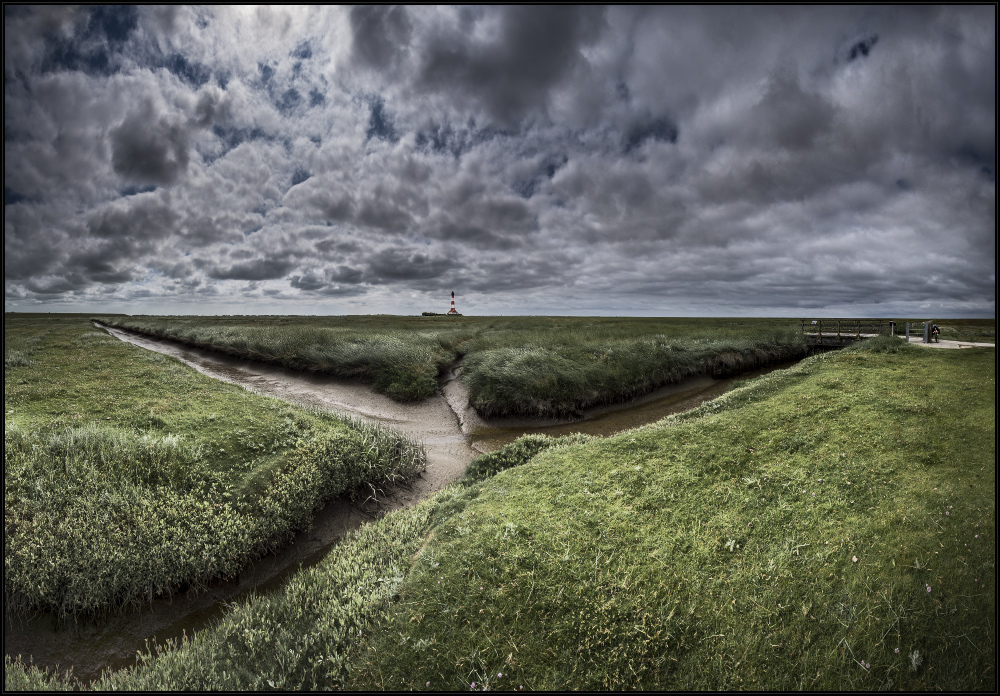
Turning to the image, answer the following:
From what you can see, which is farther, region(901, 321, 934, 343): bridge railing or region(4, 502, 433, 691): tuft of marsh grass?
region(901, 321, 934, 343): bridge railing

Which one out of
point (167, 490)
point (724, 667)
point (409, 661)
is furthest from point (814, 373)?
point (167, 490)

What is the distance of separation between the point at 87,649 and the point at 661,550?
872 cm

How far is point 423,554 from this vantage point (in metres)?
6.83

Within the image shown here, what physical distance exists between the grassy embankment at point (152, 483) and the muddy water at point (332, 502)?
0.98 feet

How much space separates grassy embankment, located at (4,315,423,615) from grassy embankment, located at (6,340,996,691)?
1760 mm

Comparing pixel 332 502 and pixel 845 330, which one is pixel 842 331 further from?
pixel 332 502

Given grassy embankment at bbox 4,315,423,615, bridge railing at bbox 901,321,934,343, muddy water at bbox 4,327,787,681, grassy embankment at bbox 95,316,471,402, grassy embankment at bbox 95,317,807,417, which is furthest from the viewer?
grassy embankment at bbox 95,316,471,402

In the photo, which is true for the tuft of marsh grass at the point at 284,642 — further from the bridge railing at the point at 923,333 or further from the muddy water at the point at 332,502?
the bridge railing at the point at 923,333

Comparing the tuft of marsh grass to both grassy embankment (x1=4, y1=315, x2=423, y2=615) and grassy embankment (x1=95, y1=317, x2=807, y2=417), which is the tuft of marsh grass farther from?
grassy embankment (x1=95, y1=317, x2=807, y2=417)

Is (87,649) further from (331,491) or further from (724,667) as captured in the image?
(724,667)

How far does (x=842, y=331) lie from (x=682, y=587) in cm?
4145

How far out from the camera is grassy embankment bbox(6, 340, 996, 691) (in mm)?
4406

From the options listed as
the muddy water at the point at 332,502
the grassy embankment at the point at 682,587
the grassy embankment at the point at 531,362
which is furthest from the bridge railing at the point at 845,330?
the grassy embankment at the point at 682,587

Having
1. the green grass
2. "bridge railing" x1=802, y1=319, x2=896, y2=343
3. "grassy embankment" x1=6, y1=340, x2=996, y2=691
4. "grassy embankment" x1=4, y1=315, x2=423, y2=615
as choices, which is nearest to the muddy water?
"grassy embankment" x1=4, y1=315, x2=423, y2=615
